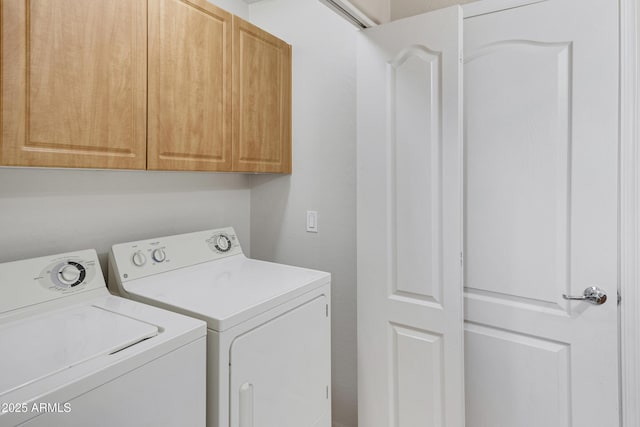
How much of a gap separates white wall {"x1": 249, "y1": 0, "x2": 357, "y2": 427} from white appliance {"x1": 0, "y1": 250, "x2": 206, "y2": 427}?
1.09 metres

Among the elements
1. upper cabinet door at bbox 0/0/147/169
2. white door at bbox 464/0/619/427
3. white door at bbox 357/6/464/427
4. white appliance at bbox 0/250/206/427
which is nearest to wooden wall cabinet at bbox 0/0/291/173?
upper cabinet door at bbox 0/0/147/169

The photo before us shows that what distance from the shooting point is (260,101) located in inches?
77.2

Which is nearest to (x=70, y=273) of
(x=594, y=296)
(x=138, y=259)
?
(x=138, y=259)

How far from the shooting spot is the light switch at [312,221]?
7.12 feet

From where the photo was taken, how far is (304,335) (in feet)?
4.87

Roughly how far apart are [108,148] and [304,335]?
1.03m

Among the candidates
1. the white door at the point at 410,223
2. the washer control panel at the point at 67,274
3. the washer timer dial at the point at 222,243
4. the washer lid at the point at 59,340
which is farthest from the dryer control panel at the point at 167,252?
the white door at the point at 410,223

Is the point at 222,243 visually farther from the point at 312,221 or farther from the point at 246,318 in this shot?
Answer: the point at 246,318

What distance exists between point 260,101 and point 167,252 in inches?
36.2

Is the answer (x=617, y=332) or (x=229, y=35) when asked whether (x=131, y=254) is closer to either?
(x=229, y=35)

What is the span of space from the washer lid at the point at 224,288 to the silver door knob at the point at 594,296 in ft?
3.36

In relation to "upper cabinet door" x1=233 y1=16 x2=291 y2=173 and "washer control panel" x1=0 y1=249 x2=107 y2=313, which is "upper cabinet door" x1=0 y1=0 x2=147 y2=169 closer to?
"washer control panel" x1=0 y1=249 x2=107 y2=313

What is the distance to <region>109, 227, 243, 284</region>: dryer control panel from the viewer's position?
150 centimetres

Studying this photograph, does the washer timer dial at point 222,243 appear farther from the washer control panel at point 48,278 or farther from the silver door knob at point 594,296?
the silver door knob at point 594,296
